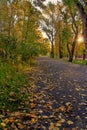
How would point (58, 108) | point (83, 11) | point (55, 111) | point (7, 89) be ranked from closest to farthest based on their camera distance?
point (55, 111) → point (58, 108) → point (7, 89) → point (83, 11)

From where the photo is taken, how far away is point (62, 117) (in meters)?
5.48

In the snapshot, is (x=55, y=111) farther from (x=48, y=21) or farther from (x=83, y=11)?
(x=48, y=21)

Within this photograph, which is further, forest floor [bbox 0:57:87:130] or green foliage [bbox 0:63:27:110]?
green foliage [bbox 0:63:27:110]

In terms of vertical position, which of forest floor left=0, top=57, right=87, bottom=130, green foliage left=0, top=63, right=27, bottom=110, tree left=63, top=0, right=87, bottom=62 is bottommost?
forest floor left=0, top=57, right=87, bottom=130

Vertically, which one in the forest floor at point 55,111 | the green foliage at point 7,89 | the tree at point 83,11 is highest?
the tree at point 83,11

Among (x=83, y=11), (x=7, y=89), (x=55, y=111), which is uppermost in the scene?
(x=83, y=11)

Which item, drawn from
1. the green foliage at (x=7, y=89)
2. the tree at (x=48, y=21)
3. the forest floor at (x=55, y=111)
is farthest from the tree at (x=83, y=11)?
the tree at (x=48, y=21)

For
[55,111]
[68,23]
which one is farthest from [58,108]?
[68,23]

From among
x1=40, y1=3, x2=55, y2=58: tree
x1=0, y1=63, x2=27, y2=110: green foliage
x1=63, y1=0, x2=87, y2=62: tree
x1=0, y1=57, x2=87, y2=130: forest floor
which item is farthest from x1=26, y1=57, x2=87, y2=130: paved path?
x1=40, y1=3, x2=55, y2=58: tree

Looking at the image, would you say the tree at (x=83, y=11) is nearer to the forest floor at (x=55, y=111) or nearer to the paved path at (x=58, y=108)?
the paved path at (x=58, y=108)

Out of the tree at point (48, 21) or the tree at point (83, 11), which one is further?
the tree at point (48, 21)

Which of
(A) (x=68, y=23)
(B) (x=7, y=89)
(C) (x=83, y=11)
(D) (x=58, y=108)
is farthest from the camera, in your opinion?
(A) (x=68, y=23)

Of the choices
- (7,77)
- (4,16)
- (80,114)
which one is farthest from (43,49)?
(80,114)

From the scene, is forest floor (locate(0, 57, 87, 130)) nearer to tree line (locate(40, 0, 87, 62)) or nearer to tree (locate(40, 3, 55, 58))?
tree line (locate(40, 0, 87, 62))
